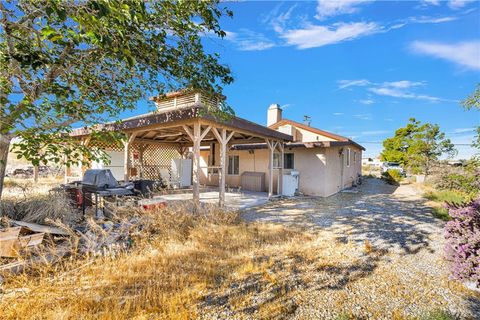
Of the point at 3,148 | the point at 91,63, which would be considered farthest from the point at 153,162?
the point at 91,63

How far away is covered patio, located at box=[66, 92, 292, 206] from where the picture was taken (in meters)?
6.29

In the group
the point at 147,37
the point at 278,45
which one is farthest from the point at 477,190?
the point at 278,45

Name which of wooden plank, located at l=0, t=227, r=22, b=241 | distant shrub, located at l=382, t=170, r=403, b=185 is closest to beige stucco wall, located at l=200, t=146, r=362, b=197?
distant shrub, located at l=382, t=170, r=403, b=185

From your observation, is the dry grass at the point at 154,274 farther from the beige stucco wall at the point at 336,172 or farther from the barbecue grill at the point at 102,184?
the beige stucco wall at the point at 336,172

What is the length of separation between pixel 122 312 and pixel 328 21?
29.8 ft

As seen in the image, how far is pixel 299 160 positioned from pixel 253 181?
2714 millimetres

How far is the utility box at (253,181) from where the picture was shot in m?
11.9

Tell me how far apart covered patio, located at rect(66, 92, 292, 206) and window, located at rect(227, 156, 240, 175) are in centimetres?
163

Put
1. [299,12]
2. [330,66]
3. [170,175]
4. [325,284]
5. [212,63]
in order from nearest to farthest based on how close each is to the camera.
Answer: [325,284] < [212,63] < [299,12] < [330,66] < [170,175]

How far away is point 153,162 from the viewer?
1303 centimetres

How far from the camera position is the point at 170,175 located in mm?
12914

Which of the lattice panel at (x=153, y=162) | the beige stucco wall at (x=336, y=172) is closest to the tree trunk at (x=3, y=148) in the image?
the lattice panel at (x=153, y=162)

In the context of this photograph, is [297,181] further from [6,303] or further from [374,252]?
[6,303]

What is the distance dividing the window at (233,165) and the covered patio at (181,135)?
163cm
